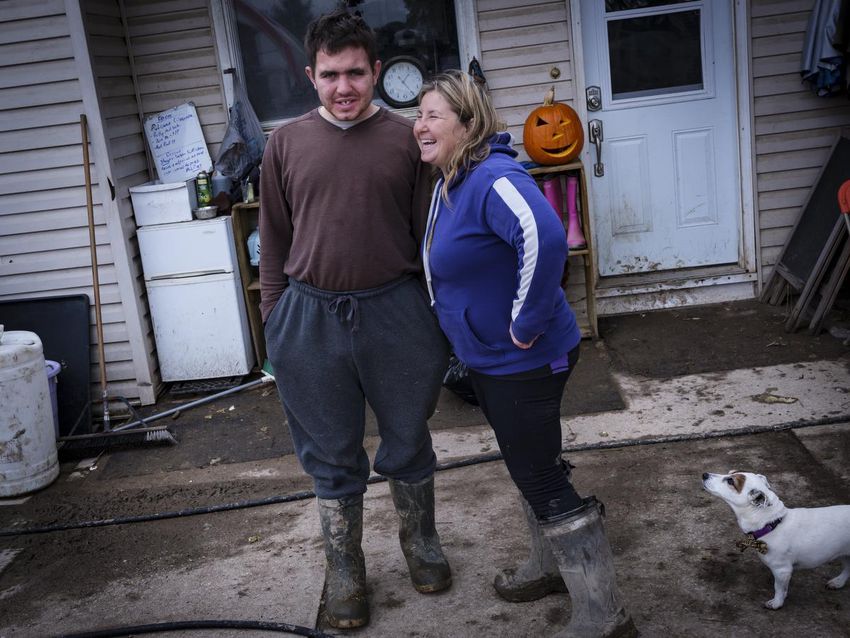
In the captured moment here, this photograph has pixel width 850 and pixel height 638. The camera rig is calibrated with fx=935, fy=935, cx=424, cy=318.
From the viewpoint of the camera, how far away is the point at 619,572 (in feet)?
11.2

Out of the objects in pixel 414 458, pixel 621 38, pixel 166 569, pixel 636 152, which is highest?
pixel 621 38

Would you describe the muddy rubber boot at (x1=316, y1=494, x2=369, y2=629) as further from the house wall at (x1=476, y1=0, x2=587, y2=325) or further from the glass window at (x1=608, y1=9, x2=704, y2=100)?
the glass window at (x1=608, y1=9, x2=704, y2=100)

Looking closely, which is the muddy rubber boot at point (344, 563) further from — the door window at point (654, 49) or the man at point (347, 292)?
the door window at point (654, 49)

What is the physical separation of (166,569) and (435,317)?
167 cm

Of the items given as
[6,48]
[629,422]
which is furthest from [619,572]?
[6,48]

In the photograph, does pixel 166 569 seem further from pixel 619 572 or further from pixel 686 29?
pixel 686 29

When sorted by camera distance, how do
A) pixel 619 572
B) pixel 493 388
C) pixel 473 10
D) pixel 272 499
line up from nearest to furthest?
pixel 493 388 → pixel 619 572 → pixel 272 499 → pixel 473 10

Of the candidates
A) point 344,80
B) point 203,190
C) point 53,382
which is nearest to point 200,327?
point 203,190

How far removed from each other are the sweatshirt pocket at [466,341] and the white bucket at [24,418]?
276cm

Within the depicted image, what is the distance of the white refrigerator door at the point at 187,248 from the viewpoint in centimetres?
584

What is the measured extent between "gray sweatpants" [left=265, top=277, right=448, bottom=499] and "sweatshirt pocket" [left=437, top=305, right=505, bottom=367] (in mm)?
271

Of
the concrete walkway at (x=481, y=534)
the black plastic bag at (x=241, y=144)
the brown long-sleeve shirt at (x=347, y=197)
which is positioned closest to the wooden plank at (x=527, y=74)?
the black plastic bag at (x=241, y=144)

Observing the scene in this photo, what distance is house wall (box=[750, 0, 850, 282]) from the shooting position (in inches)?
232

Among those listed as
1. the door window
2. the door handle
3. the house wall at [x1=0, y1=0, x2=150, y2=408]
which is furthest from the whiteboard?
the door window
